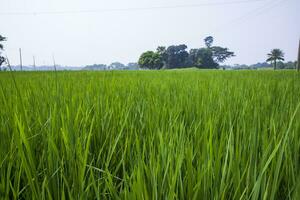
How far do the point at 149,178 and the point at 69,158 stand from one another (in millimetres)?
198

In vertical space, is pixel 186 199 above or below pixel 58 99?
below

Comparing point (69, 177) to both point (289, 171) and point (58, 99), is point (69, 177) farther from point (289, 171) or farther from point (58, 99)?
point (58, 99)

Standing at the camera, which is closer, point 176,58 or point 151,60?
point 151,60

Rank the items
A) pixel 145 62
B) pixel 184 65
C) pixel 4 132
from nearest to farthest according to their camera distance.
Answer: pixel 4 132
pixel 145 62
pixel 184 65

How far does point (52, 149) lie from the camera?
1.84 ft

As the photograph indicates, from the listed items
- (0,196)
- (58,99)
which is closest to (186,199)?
(0,196)

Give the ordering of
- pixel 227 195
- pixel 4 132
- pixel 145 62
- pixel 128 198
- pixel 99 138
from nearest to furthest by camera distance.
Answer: pixel 128 198, pixel 227 195, pixel 4 132, pixel 99 138, pixel 145 62

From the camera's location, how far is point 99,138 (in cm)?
83

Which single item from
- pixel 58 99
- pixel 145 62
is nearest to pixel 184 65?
pixel 145 62

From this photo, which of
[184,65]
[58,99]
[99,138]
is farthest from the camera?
[184,65]

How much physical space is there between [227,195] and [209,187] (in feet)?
0.20

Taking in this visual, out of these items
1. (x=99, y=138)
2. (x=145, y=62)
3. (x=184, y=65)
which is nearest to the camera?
(x=99, y=138)

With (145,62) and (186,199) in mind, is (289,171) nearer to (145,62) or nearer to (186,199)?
(186,199)

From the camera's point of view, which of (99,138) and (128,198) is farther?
(99,138)
